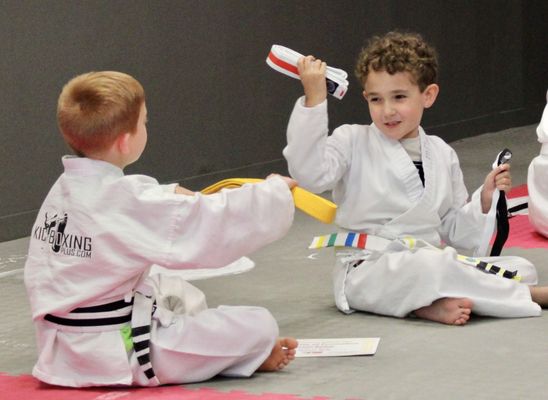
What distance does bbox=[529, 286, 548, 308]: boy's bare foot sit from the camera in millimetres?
3775

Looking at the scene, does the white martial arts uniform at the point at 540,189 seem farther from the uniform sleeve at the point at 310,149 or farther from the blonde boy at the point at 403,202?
the uniform sleeve at the point at 310,149

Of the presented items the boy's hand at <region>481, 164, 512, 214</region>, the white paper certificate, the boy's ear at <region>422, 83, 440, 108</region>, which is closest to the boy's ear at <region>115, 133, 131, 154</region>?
the white paper certificate

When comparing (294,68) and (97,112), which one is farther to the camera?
(294,68)

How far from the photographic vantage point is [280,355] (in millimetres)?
3180

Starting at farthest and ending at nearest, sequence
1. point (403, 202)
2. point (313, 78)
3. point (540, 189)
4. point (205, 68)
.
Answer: point (205, 68) → point (540, 189) → point (403, 202) → point (313, 78)

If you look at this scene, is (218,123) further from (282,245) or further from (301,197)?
(301,197)

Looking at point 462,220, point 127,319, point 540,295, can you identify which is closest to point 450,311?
point 540,295

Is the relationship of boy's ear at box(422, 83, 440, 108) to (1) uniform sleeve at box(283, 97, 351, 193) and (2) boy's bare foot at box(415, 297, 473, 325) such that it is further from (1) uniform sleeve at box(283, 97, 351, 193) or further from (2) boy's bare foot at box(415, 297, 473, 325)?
(2) boy's bare foot at box(415, 297, 473, 325)

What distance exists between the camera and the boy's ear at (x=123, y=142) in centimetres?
309

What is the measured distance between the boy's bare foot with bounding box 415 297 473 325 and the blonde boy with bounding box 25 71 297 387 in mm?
692

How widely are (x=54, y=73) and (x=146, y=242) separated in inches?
110

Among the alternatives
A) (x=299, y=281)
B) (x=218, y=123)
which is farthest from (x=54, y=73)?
(x=299, y=281)

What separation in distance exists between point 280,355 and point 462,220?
109 centimetres

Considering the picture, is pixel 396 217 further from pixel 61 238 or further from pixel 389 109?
pixel 61 238
